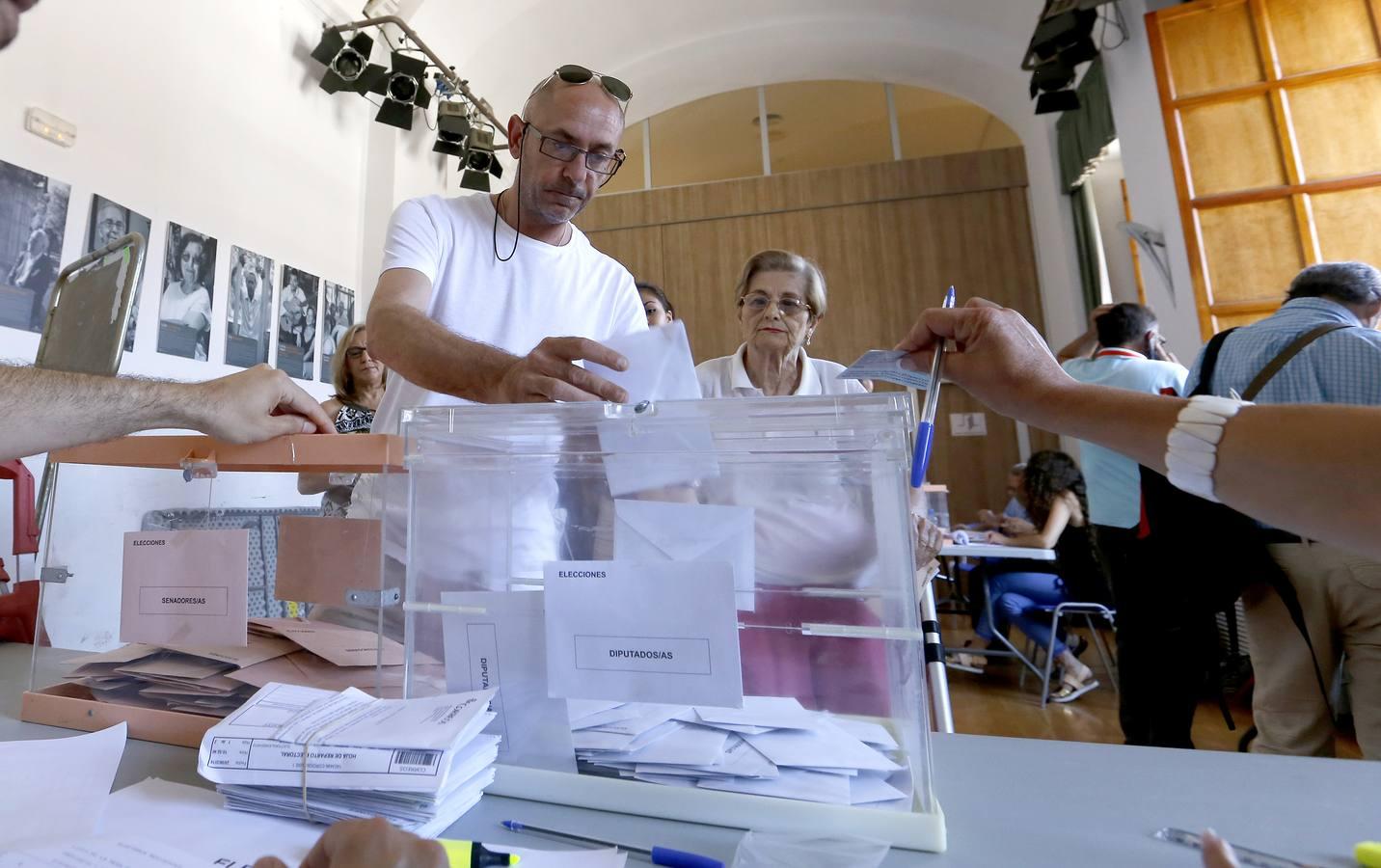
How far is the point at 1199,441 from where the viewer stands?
1.54ft

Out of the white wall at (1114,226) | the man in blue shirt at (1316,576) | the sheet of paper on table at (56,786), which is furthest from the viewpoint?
the white wall at (1114,226)

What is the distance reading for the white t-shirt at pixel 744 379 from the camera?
4.93ft

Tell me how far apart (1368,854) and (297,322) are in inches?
159

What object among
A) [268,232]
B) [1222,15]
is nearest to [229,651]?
[268,232]

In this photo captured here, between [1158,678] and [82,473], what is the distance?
2280 mm

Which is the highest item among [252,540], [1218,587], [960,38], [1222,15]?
[960,38]

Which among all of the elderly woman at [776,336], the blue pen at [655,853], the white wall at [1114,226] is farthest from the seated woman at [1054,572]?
the blue pen at [655,853]

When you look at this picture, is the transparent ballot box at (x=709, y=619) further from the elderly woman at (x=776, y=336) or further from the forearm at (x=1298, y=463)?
the elderly woman at (x=776, y=336)

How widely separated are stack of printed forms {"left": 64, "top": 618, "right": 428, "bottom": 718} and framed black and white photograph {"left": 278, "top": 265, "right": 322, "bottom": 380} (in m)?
3.13

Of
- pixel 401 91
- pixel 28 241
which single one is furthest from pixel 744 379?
pixel 401 91

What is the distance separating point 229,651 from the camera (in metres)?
0.64

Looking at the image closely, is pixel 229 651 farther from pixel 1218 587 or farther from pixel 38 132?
pixel 38 132

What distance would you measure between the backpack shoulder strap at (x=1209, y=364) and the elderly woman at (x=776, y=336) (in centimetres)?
92

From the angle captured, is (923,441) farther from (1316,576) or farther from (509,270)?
(1316,576)
